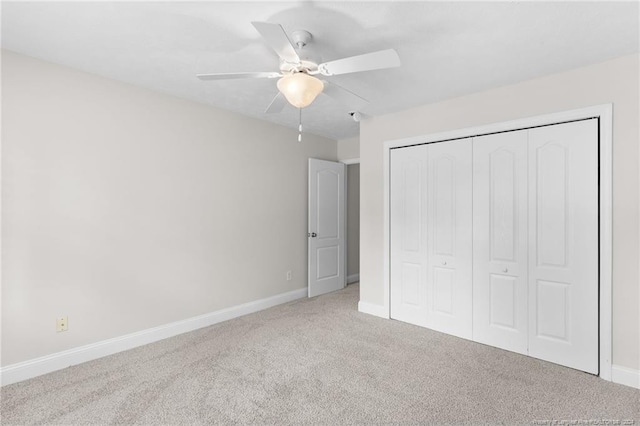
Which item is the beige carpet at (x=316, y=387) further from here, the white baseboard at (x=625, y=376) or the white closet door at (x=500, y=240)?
the white closet door at (x=500, y=240)

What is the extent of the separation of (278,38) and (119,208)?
86.5 inches

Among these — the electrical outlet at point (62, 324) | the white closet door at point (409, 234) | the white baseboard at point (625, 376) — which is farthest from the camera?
the white closet door at point (409, 234)

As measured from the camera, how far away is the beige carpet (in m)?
2.00

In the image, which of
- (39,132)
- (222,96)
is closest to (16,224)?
(39,132)

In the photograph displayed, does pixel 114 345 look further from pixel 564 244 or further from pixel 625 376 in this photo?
pixel 625 376

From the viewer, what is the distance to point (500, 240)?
2.97 m

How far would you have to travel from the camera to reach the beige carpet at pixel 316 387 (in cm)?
200

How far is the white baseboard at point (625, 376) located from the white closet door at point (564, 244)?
0.36 ft

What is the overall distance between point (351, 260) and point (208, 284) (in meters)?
2.81

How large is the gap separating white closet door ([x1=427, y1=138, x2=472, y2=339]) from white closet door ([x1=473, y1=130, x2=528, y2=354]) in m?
0.08

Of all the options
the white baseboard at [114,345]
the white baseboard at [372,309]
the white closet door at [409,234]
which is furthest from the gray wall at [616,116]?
the white baseboard at [114,345]

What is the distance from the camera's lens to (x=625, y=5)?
179cm

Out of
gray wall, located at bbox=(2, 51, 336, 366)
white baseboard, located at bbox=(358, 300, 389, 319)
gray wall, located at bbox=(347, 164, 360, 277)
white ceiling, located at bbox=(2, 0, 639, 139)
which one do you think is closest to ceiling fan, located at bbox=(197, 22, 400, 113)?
white ceiling, located at bbox=(2, 0, 639, 139)

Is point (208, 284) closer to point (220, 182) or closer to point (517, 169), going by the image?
point (220, 182)
